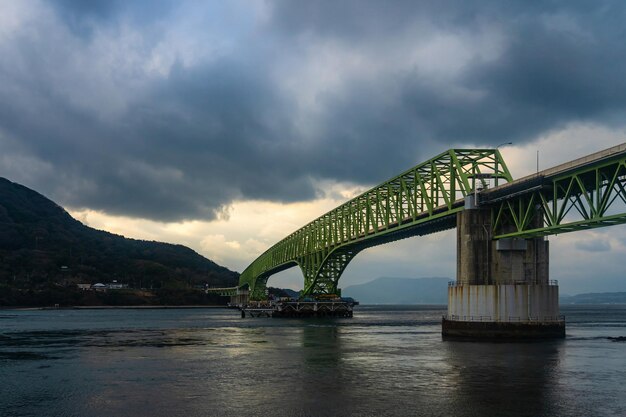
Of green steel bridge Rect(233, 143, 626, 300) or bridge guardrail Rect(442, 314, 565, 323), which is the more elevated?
green steel bridge Rect(233, 143, 626, 300)

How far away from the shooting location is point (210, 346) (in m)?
74.2

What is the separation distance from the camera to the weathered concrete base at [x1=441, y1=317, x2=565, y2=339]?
2746 inches

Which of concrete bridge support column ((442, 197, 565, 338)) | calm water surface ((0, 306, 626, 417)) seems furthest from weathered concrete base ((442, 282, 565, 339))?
calm water surface ((0, 306, 626, 417))

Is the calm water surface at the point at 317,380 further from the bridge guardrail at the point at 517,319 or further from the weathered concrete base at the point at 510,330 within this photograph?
the bridge guardrail at the point at 517,319

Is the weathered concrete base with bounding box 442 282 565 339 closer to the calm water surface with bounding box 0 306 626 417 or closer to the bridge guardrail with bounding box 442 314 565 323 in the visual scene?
the bridge guardrail with bounding box 442 314 565 323

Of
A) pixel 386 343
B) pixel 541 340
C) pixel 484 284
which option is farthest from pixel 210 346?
pixel 541 340

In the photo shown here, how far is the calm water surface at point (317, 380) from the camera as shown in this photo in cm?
3450

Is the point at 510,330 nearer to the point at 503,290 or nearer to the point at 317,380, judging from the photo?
the point at 503,290

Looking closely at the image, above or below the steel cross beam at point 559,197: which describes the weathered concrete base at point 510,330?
below

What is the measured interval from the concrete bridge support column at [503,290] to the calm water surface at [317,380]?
3010mm

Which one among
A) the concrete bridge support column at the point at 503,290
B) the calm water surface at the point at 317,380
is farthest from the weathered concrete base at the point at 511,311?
the calm water surface at the point at 317,380

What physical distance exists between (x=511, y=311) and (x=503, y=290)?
2503mm

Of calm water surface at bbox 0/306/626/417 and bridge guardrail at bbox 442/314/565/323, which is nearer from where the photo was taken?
calm water surface at bbox 0/306/626/417

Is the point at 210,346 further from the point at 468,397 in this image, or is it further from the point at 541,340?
the point at 468,397
